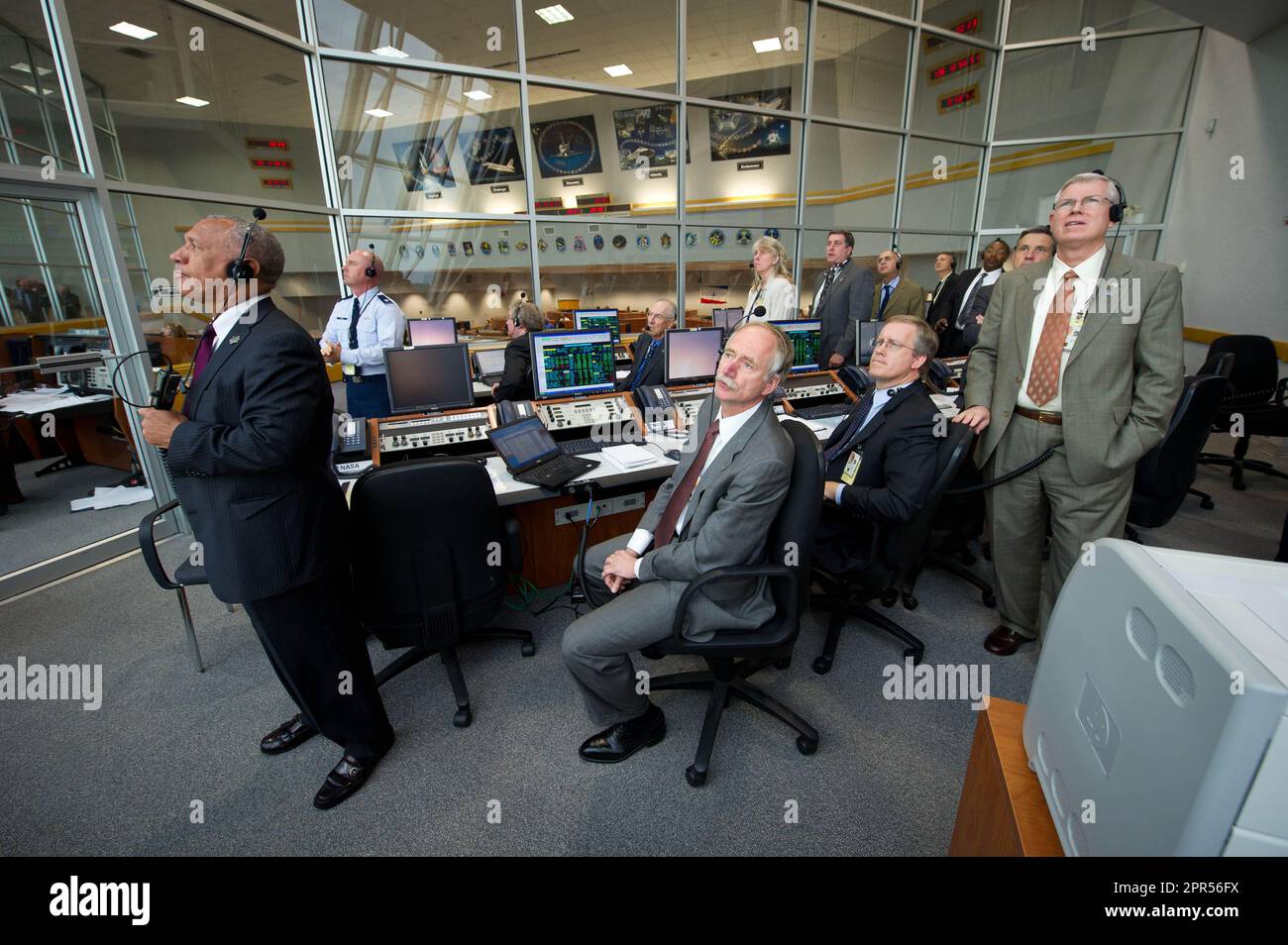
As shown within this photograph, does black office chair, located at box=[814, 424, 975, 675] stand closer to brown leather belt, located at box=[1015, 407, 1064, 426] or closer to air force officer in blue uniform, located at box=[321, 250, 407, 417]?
brown leather belt, located at box=[1015, 407, 1064, 426]

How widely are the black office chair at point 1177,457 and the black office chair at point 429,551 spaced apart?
2.78 metres

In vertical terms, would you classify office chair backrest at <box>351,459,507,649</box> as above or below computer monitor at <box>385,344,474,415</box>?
below

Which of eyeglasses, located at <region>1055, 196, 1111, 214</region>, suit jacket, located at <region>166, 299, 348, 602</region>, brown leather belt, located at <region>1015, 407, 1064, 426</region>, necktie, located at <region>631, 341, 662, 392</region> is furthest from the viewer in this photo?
necktie, located at <region>631, 341, 662, 392</region>

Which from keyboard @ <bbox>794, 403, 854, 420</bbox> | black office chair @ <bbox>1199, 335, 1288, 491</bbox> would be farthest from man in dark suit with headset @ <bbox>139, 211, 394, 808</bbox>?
black office chair @ <bbox>1199, 335, 1288, 491</bbox>

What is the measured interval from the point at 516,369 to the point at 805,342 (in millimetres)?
1898

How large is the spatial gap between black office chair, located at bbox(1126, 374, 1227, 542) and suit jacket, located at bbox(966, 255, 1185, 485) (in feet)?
2.29

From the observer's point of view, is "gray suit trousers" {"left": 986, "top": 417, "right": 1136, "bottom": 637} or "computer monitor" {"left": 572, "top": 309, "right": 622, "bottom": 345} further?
"computer monitor" {"left": 572, "top": 309, "right": 622, "bottom": 345}

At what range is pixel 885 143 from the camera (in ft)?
21.6

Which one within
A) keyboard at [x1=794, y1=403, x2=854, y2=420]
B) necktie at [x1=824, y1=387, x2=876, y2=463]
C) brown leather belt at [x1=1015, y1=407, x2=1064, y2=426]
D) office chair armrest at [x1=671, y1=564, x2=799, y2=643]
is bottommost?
office chair armrest at [x1=671, y1=564, x2=799, y2=643]

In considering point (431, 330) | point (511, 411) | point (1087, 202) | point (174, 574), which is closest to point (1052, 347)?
point (1087, 202)

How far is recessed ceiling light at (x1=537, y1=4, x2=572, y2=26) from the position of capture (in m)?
5.18

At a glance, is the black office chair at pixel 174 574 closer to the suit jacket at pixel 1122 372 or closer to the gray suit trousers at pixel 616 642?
the gray suit trousers at pixel 616 642

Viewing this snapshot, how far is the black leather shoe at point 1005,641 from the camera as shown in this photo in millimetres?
2340
